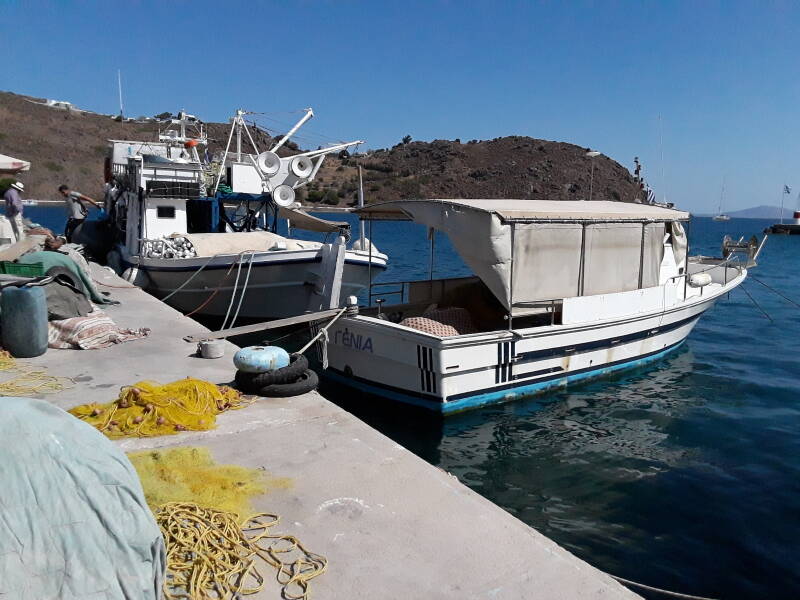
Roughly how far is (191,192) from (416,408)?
10.1 m

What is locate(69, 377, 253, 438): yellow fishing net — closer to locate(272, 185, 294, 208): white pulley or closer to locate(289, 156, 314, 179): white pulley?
locate(272, 185, 294, 208): white pulley

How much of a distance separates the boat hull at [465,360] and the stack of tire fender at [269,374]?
2432 mm

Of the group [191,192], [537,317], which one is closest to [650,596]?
[537,317]

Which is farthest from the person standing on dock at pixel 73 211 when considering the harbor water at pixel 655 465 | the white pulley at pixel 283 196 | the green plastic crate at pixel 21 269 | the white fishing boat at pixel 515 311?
the harbor water at pixel 655 465

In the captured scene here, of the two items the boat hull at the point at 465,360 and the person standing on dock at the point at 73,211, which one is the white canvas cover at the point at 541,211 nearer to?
the boat hull at the point at 465,360

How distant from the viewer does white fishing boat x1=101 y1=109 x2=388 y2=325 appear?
14141 millimetres

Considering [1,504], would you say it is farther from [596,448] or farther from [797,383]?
[797,383]

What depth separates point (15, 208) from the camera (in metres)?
15.5

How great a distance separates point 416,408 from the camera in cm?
968

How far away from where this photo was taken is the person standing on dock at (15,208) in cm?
1508

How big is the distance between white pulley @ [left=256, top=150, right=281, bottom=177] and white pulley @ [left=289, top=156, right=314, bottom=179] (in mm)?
410

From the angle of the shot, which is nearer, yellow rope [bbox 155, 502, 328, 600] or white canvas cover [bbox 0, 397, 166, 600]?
white canvas cover [bbox 0, 397, 166, 600]

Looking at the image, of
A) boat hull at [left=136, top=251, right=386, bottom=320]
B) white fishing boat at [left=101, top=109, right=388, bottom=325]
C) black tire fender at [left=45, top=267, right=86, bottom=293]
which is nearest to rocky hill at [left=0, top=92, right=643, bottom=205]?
white fishing boat at [left=101, top=109, right=388, bottom=325]

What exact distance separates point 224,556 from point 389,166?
139475 mm
